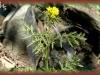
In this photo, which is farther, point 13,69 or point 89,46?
point 89,46

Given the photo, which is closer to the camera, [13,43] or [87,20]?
[13,43]

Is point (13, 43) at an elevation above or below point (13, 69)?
above

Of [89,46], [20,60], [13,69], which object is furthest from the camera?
[89,46]

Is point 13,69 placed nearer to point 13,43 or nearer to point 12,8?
point 13,43

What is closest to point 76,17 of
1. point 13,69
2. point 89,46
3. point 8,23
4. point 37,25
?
point 89,46

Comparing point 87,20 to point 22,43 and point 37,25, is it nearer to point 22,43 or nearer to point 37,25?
point 37,25

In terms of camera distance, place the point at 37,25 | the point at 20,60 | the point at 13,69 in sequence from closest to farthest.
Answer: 1. the point at 13,69
2. the point at 20,60
3. the point at 37,25

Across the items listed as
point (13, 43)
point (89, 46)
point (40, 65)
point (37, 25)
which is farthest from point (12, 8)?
point (89, 46)

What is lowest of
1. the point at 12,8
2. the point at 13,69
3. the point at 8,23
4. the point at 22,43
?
the point at 13,69

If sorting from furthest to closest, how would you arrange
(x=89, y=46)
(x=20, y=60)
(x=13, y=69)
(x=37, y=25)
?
1. (x=89, y=46)
2. (x=37, y=25)
3. (x=20, y=60)
4. (x=13, y=69)
